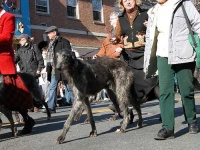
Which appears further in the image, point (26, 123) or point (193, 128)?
point (26, 123)

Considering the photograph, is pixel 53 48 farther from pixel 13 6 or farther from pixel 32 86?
pixel 13 6

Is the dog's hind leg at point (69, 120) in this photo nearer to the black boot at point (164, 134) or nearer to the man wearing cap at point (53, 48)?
the black boot at point (164, 134)

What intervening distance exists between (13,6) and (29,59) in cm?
1240

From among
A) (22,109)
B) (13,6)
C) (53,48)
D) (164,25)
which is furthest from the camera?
(13,6)

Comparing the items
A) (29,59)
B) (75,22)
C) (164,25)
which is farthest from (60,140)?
(75,22)

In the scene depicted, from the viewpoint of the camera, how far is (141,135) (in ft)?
21.0

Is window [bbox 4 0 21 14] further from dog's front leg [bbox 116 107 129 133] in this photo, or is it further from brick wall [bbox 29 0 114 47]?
dog's front leg [bbox 116 107 129 133]

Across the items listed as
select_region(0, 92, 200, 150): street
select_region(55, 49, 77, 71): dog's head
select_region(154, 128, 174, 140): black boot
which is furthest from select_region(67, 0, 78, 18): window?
select_region(154, 128, 174, 140): black boot

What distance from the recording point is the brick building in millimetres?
24859

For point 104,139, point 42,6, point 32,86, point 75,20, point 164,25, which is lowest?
point 104,139

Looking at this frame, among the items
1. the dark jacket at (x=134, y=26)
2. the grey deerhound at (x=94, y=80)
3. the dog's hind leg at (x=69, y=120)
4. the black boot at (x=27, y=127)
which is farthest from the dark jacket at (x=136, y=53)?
the black boot at (x=27, y=127)

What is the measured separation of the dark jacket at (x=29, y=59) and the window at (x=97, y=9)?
61.3 ft

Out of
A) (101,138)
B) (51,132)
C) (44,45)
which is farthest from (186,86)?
(44,45)

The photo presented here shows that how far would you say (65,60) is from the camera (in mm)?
6129
